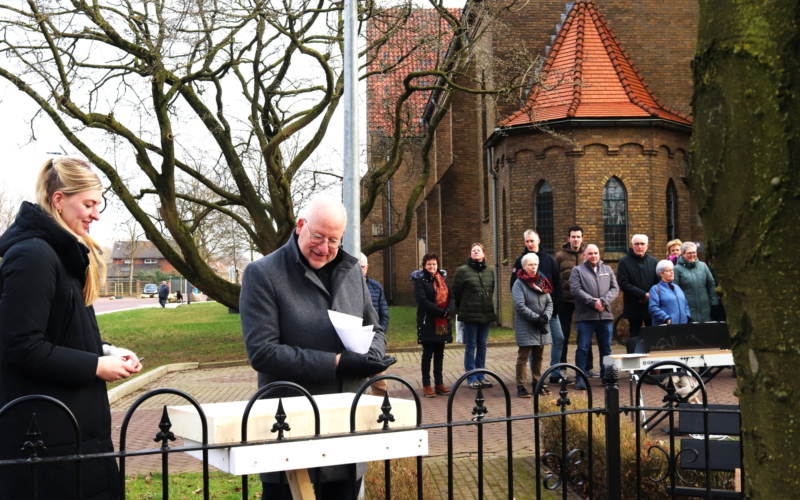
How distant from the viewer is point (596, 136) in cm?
1988

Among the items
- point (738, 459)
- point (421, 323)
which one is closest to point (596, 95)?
point (421, 323)

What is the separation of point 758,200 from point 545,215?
741 inches

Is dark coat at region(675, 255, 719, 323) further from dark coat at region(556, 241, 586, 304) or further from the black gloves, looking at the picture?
the black gloves

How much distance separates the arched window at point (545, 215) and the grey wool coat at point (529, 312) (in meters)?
10.6

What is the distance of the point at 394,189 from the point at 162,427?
35.0 m

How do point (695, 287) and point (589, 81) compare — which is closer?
point (695, 287)

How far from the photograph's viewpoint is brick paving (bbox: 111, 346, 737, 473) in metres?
7.44

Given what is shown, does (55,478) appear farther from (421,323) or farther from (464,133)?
(464,133)

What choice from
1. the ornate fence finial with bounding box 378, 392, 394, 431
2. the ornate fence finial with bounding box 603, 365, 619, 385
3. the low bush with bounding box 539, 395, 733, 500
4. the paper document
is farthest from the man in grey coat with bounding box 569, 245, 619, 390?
the ornate fence finial with bounding box 378, 392, 394, 431

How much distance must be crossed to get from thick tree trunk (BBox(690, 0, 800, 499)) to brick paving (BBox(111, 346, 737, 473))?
502 cm

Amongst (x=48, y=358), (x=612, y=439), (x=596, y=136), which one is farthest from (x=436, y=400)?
(x=596, y=136)

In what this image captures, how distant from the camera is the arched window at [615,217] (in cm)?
2003

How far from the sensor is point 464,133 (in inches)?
1105

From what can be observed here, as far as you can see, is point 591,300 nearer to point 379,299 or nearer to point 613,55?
point 379,299
